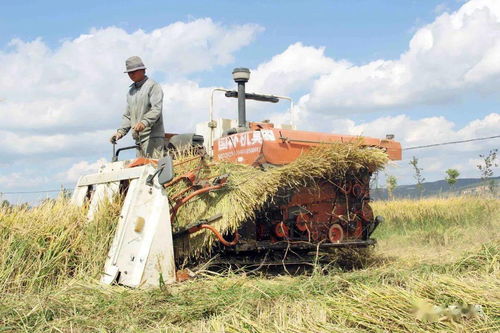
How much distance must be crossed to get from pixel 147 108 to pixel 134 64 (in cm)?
53

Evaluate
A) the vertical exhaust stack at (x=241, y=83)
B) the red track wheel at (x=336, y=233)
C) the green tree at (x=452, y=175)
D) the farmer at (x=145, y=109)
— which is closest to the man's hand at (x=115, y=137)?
the farmer at (x=145, y=109)

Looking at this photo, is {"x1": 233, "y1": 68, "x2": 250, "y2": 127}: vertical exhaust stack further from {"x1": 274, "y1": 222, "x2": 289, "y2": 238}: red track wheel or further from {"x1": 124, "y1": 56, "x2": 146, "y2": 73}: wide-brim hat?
{"x1": 274, "y1": 222, "x2": 289, "y2": 238}: red track wheel

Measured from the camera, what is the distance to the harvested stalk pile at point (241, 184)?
18.1 feet

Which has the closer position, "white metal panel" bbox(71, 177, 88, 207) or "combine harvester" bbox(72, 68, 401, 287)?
"combine harvester" bbox(72, 68, 401, 287)

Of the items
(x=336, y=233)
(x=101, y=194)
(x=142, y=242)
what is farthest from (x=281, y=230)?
(x=101, y=194)

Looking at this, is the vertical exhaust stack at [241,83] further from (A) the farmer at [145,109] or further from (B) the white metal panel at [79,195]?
(B) the white metal panel at [79,195]

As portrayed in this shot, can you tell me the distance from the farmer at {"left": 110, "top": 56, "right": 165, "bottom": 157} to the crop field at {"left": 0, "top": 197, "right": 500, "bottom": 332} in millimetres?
1175

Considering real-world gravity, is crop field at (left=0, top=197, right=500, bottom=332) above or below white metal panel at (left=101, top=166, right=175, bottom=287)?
below

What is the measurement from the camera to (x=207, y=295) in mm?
4309

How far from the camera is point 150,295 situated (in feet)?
14.3

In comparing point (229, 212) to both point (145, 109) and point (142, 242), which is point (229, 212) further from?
point (145, 109)

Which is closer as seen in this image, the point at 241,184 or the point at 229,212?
the point at 229,212

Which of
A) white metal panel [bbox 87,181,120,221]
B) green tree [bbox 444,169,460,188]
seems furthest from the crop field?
green tree [bbox 444,169,460,188]

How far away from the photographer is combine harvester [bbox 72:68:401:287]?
510cm
